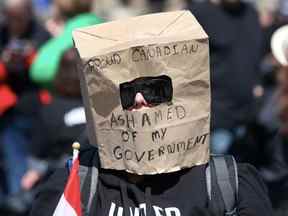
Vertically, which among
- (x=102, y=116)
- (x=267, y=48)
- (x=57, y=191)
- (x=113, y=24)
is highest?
(x=113, y=24)

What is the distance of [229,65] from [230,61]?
Answer: 0.12ft

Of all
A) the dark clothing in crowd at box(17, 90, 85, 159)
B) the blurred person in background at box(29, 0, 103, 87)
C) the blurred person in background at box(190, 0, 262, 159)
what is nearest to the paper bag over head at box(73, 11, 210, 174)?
the dark clothing in crowd at box(17, 90, 85, 159)

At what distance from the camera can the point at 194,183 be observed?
3.51 metres

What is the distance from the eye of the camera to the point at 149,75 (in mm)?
3471

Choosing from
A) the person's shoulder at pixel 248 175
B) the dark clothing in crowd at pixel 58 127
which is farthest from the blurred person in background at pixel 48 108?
the person's shoulder at pixel 248 175

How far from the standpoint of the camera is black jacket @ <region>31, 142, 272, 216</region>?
3.47 m

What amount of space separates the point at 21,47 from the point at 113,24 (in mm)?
4006

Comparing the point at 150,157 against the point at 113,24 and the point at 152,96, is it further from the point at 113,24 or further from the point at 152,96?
the point at 113,24

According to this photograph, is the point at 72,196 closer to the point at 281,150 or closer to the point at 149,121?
the point at 149,121

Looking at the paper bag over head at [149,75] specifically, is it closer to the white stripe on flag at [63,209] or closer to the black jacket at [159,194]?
the black jacket at [159,194]

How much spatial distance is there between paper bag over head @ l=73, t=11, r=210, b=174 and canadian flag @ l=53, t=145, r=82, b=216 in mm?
146

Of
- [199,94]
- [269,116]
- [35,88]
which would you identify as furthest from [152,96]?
[35,88]

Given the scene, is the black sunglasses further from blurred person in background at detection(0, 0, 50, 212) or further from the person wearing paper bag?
blurred person in background at detection(0, 0, 50, 212)

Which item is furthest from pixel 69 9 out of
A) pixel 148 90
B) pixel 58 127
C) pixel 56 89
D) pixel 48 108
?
pixel 148 90
